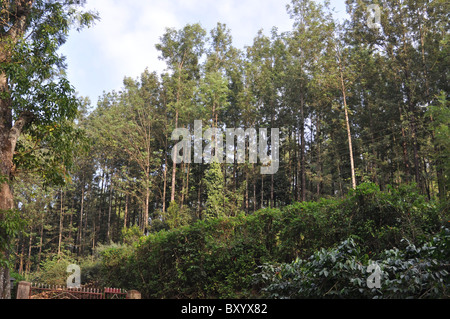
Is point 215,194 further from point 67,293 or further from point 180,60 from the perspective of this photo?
point 67,293

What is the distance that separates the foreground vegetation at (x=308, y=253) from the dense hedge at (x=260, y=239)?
2 cm

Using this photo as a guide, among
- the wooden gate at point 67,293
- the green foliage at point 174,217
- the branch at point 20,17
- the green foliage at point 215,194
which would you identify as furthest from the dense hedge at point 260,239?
the green foliage at point 215,194

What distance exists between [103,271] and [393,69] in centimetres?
2167

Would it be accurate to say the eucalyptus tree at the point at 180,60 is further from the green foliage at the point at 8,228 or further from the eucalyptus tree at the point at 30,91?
the green foliage at the point at 8,228

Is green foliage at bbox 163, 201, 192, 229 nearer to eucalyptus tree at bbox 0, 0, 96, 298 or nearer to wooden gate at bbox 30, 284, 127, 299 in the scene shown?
wooden gate at bbox 30, 284, 127, 299

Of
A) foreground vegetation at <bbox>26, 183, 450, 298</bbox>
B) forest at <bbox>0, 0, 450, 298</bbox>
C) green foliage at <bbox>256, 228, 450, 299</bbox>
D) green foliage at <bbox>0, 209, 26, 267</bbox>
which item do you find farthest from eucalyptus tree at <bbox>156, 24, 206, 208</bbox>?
green foliage at <bbox>256, 228, 450, 299</bbox>

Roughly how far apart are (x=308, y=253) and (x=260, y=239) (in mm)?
1350

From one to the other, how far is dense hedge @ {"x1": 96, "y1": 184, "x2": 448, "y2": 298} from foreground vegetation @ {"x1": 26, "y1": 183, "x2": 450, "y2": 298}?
0.05ft

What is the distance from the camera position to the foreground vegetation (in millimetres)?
3750

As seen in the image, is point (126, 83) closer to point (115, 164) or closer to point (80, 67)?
point (115, 164)

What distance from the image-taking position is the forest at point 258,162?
210 inches

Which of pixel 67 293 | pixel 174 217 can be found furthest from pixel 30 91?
pixel 174 217
